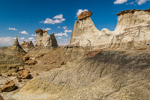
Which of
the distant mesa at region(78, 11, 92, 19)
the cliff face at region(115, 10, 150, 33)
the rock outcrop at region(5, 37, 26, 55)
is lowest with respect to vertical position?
the rock outcrop at region(5, 37, 26, 55)

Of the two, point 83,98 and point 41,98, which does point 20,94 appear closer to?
point 41,98

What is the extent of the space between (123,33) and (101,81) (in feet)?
44.1

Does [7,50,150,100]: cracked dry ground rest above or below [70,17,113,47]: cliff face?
below

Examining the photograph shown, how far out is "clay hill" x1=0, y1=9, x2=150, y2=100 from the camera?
524 centimetres

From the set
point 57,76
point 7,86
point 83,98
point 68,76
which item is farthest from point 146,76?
point 7,86

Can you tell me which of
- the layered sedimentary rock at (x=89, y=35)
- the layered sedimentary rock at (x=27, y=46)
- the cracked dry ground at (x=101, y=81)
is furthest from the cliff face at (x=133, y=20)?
the layered sedimentary rock at (x=27, y=46)

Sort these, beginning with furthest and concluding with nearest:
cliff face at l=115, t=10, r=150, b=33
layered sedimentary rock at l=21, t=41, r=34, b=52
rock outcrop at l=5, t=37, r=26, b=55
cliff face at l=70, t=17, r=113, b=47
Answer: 1. layered sedimentary rock at l=21, t=41, r=34, b=52
2. rock outcrop at l=5, t=37, r=26, b=55
3. cliff face at l=70, t=17, r=113, b=47
4. cliff face at l=115, t=10, r=150, b=33

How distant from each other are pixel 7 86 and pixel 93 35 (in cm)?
1791

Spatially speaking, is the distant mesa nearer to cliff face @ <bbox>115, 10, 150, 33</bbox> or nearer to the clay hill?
the clay hill

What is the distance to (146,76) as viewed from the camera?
5531 mm

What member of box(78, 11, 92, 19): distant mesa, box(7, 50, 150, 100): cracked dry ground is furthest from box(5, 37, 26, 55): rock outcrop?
box(7, 50, 150, 100): cracked dry ground

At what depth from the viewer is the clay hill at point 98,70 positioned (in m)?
5.24

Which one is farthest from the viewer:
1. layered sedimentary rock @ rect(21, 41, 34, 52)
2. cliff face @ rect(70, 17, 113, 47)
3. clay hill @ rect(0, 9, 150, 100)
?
layered sedimentary rock @ rect(21, 41, 34, 52)

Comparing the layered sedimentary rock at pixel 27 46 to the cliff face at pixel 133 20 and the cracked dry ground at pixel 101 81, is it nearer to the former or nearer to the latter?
the cracked dry ground at pixel 101 81
